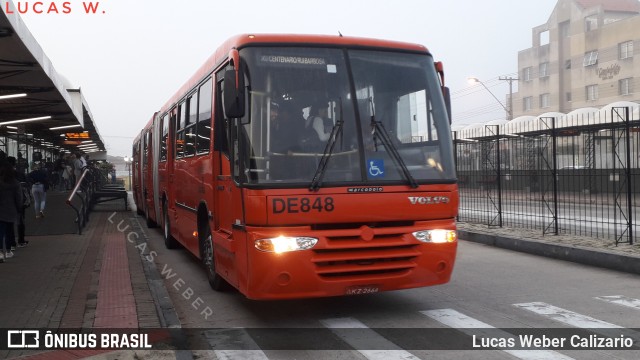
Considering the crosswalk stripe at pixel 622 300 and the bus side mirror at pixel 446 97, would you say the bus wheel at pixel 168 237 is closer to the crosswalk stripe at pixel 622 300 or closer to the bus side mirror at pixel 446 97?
the bus side mirror at pixel 446 97

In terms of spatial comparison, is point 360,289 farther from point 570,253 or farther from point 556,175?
point 556,175

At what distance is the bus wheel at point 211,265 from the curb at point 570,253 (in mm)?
5974

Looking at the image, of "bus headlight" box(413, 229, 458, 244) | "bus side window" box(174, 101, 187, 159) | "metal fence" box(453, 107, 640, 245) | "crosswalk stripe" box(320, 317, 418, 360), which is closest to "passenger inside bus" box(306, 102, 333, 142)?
"bus headlight" box(413, 229, 458, 244)

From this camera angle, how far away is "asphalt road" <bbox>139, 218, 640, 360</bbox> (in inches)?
214

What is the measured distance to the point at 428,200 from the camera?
20.8 ft

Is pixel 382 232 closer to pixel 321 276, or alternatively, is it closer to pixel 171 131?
pixel 321 276

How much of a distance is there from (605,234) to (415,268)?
7810mm

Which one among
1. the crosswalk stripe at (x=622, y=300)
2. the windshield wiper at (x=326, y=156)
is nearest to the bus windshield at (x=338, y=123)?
the windshield wiper at (x=326, y=156)

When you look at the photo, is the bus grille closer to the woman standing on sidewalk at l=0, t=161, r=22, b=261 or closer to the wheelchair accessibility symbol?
the wheelchair accessibility symbol

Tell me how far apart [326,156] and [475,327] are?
7.68ft

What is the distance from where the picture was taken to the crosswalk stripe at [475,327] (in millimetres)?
5223

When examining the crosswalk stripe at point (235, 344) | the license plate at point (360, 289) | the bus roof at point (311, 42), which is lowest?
the crosswalk stripe at point (235, 344)

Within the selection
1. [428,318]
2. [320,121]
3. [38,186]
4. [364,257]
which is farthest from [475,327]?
[38,186]

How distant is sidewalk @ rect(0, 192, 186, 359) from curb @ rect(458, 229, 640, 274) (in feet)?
22.2
